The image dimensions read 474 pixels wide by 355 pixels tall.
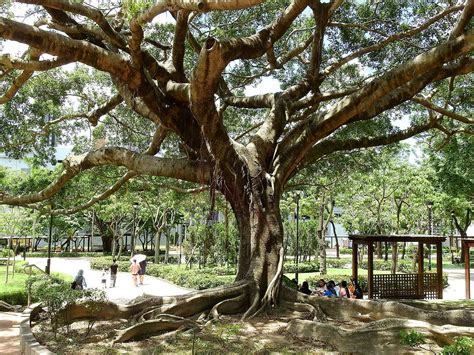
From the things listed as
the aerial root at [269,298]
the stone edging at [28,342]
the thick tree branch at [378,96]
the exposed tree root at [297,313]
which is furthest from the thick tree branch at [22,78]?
the aerial root at [269,298]

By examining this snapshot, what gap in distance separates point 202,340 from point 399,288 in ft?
37.5

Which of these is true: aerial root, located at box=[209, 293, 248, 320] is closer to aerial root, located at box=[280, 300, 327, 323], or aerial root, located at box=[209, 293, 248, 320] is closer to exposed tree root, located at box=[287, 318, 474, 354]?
aerial root, located at box=[280, 300, 327, 323]

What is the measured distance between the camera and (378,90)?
8156mm

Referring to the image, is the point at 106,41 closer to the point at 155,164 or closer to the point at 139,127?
the point at 155,164

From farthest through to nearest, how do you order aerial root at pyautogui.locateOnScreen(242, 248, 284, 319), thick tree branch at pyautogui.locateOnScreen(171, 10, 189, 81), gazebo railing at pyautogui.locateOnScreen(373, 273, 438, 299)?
gazebo railing at pyautogui.locateOnScreen(373, 273, 438, 299), aerial root at pyautogui.locateOnScreen(242, 248, 284, 319), thick tree branch at pyautogui.locateOnScreen(171, 10, 189, 81)

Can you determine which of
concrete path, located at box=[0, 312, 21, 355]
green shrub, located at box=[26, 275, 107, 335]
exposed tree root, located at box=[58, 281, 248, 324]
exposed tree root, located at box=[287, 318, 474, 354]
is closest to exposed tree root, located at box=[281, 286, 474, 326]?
exposed tree root, located at box=[287, 318, 474, 354]

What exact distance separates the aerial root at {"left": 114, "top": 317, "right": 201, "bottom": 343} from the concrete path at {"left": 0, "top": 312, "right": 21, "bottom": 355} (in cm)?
248

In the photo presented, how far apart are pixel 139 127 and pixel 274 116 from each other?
21.6ft

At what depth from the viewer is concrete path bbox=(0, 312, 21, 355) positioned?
27.8ft

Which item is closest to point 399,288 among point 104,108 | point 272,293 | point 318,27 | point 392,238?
point 392,238

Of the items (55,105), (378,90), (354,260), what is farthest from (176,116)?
(354,260)

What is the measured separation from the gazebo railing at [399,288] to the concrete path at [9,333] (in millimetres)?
10871

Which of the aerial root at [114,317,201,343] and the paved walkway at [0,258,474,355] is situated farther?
the paved walkway at [0,258,474,355]

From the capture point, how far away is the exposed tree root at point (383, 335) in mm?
6121
